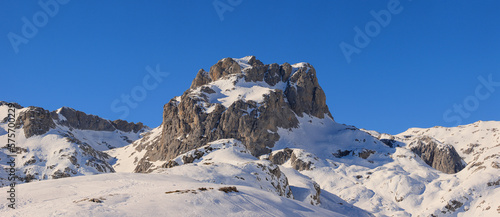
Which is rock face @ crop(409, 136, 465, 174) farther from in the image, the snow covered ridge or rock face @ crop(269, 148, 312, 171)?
the snow covered ridge

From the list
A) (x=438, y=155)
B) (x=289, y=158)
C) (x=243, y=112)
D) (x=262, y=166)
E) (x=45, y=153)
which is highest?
(x=243, y=112)

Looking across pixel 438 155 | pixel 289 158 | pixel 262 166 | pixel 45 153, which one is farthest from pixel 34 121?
pixel 438 155

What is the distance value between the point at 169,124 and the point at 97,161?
53.1 m

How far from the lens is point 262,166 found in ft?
211

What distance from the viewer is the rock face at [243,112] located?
154 metres

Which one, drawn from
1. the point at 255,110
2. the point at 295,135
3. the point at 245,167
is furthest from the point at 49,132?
the point at 245,167

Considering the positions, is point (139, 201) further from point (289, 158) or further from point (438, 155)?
point (438, 155)

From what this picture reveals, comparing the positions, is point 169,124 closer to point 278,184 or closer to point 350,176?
point 350,176

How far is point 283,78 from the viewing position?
625 feet

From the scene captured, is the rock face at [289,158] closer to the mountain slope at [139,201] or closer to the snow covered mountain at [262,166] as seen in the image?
the snow covered mountain at [262,166]

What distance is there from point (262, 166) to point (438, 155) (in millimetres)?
125693

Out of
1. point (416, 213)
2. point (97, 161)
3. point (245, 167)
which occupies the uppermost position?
point (97, 161)

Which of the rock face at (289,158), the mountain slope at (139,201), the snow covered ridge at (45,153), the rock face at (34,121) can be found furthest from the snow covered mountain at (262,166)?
the snow covered ridge at (45,153)

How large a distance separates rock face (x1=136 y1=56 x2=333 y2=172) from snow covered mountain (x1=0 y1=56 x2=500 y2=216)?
0.42m
